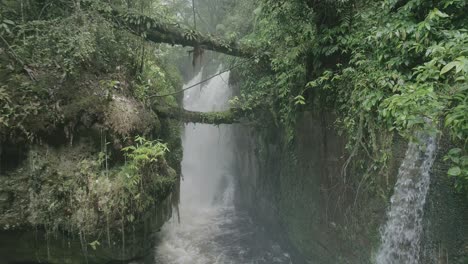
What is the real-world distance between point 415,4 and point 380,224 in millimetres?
3081

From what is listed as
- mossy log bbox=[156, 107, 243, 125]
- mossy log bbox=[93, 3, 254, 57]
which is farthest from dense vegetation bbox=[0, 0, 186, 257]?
mossy log bbox=[156, 107, 243, 125]

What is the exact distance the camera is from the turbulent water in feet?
25.7

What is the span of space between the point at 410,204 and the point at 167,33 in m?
5.31

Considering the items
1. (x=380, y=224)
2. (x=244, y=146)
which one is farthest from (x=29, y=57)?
(x=244, y=146)

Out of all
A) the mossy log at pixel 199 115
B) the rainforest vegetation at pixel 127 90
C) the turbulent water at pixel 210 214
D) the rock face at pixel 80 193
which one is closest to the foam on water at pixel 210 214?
the turbulent water at pixel 210 214

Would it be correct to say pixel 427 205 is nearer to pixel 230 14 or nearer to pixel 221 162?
pixel 221 162

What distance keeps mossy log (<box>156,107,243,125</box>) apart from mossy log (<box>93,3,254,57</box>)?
1365 mm

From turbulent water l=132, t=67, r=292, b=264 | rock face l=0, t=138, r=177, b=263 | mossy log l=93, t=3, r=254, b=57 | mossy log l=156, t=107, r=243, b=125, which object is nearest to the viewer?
rock face l=0, t=138, r=177, b=263

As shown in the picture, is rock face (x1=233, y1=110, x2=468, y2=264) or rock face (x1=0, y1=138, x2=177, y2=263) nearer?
rock face (x1=233, y1=110, x2=468, y2=264)

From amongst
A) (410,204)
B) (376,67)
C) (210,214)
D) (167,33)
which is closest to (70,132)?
(167,33)

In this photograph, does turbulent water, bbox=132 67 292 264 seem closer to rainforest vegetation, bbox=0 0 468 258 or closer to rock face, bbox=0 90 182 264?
rock face, bbox=0 90 182 264

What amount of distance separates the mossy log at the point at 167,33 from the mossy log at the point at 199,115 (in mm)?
1365

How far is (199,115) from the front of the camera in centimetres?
768

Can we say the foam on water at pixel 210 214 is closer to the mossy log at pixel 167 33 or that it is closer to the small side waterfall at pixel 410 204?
the mossy log at pixel 167 33
